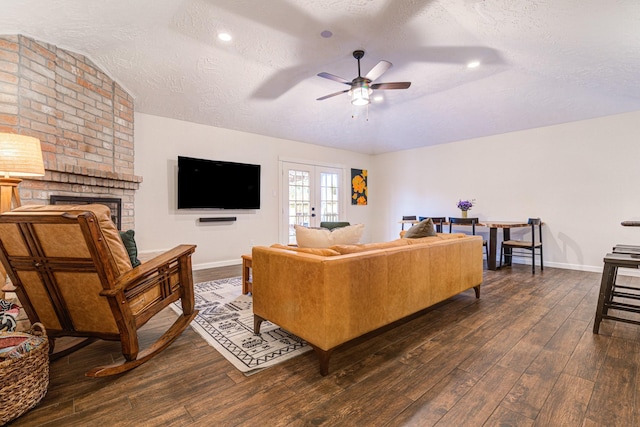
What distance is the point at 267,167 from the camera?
18.5 ft

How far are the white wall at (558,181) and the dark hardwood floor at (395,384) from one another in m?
2.80

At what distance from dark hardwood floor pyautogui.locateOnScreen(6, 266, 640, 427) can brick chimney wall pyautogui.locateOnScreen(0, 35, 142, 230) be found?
1883mm

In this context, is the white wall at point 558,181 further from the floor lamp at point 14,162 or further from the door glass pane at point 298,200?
the floor lamp at point 14,162

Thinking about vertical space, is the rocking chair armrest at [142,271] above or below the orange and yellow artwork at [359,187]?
below

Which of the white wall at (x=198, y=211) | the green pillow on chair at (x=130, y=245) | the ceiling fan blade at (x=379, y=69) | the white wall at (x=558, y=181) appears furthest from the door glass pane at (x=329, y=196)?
the green pillow on chair at (x=130, y=245)

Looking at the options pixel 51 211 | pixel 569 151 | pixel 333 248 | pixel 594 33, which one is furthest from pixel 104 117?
pixel 569 151

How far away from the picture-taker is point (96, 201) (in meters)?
3.36

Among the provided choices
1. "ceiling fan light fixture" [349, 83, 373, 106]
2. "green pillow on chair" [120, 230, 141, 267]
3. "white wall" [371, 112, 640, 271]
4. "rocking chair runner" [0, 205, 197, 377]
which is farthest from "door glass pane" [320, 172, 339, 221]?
"rocking chair runner" [0, 205, 197, 377]

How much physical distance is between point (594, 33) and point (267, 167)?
15.7ft

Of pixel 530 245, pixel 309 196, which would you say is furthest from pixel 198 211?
pixel 530 245

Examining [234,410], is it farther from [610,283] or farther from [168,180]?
[168,180]

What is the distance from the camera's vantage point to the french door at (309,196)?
5.93 metres

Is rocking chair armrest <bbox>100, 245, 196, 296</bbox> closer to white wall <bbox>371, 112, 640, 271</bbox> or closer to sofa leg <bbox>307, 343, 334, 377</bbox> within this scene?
sofa leg <bbox>307, 343, 334, 377</bbox>

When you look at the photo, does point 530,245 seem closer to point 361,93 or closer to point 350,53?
point 361,93
